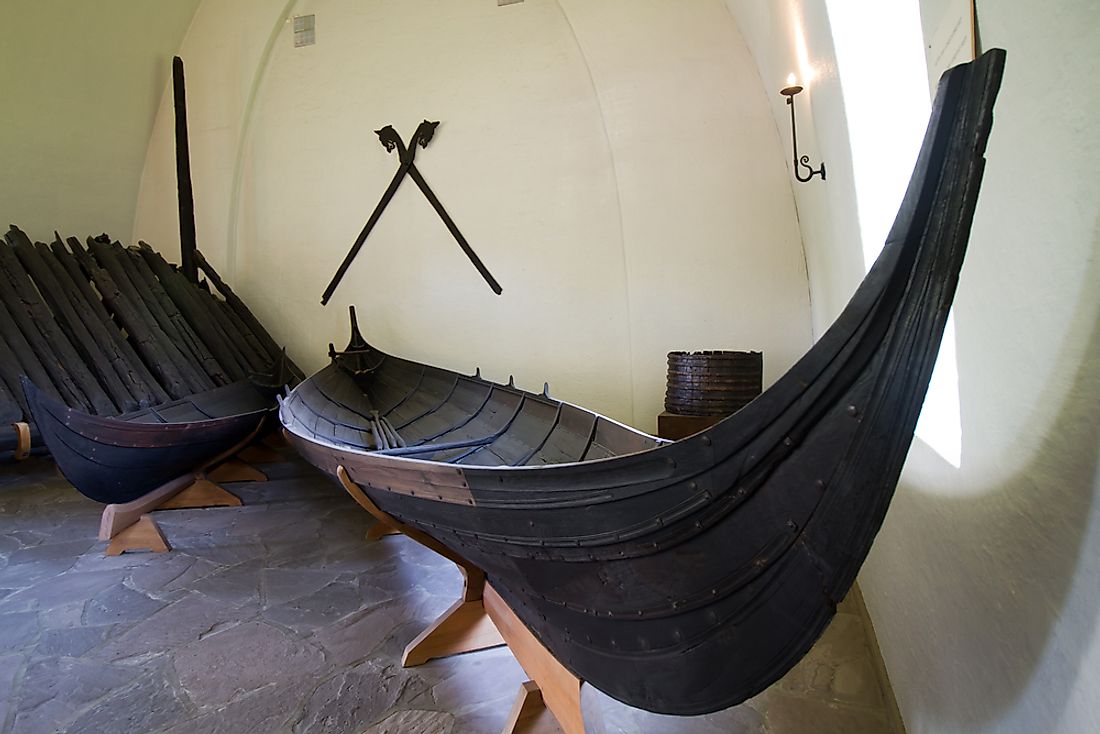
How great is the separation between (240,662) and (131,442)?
142 centimetres

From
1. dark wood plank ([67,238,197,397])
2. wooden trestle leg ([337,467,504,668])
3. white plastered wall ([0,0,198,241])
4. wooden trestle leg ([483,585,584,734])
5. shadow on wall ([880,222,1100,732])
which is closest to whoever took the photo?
shadow on wall ([880,222,1100,732])

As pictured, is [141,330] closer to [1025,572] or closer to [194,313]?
[194,313]

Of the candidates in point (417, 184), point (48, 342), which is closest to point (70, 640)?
point (48, 342)

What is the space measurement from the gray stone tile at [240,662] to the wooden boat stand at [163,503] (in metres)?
1.16

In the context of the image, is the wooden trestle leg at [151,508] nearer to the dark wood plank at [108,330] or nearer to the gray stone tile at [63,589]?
the gray stone tile at [63,589]

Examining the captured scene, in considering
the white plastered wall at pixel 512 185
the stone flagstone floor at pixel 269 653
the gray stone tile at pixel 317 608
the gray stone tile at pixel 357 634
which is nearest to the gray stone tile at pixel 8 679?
the stone flagstone floor at pixel 269 653

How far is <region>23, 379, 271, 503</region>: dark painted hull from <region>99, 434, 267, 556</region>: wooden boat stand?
0.12m

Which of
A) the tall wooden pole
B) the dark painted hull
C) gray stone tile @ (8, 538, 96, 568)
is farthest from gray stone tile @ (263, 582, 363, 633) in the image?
the tall wooden pole

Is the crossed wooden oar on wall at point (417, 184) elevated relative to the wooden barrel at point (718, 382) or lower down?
elevated

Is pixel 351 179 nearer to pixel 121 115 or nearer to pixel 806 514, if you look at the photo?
pixel 121 115

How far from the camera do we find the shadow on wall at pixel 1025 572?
0.64 meters

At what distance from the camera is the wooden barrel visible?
2943 mm

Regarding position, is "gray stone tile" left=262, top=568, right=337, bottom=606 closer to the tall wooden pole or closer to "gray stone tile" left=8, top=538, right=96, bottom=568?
"gray stone tile" left=8, top=538, right=96, bottom=568

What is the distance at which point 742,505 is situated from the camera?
2.89ft
